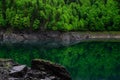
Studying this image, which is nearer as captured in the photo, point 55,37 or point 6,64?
point 6,64

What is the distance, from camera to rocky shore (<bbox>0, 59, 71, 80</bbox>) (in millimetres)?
50500

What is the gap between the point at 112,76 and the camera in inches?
2616

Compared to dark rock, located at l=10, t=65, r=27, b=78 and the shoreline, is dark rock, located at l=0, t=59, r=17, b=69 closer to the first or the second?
dark rock, located at l=10, t=65, r=27, b=78

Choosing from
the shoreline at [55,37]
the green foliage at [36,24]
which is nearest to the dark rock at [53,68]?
the shoreline at [55,37]

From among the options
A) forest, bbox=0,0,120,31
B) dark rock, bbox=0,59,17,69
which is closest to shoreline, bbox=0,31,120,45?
forest, bbox=0,0,120,31

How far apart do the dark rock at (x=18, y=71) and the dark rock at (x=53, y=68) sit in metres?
2.64

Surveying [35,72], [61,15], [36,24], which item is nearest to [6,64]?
[35,72]

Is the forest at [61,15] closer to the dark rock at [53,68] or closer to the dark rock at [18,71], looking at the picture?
the dark rock at [53,68]

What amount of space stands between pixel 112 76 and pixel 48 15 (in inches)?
3867

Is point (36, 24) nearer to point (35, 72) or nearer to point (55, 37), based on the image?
point (55, 37)

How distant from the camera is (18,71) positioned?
5109 centimetres

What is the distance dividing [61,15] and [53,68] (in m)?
119

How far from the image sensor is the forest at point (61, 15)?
160250mm

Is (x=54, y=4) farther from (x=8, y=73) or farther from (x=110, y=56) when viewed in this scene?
(x=8, y=73)
